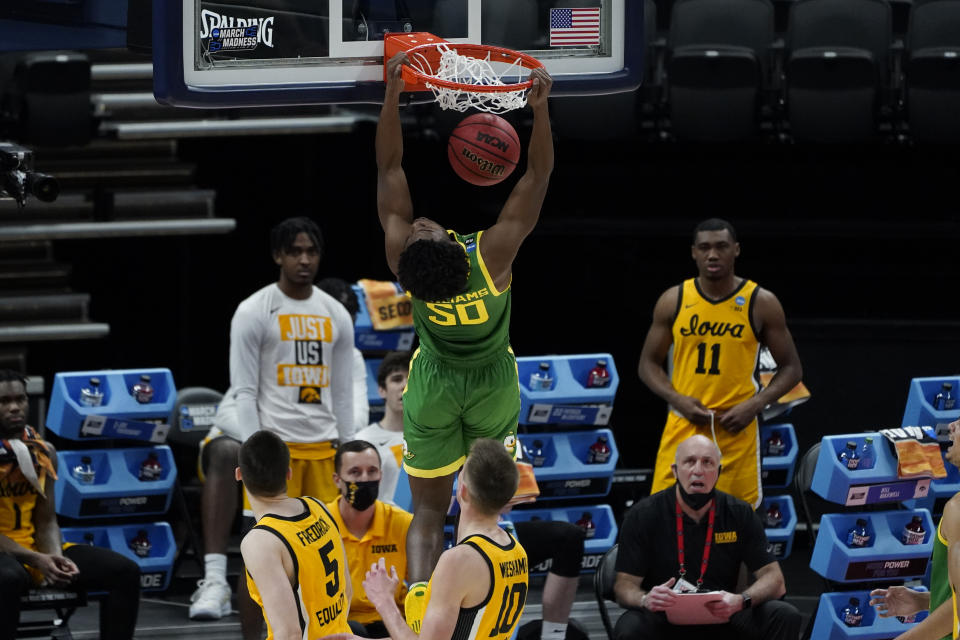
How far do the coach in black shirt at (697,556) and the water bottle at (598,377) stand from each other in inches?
45.7

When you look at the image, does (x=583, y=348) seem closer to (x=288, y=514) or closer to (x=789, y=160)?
(x=789, y=160)

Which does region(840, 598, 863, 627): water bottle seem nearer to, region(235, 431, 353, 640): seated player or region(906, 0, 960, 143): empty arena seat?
region(235, 431, 353, 640): seated player

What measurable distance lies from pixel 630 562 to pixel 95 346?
168 inches

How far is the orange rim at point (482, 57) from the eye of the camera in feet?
17.5

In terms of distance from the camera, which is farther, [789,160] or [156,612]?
[789,160]

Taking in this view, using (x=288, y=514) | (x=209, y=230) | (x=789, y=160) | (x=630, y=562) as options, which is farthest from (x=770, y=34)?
(x=288, y=514)

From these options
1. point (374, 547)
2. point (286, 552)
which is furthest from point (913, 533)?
point (286, 552)

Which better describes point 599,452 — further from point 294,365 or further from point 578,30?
point 578,30

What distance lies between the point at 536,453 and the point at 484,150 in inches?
113

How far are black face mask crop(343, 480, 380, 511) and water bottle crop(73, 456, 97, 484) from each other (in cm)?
177

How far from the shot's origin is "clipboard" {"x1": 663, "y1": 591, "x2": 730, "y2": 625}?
6.62 meters

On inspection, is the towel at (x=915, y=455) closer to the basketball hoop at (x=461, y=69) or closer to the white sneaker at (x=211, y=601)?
the basketball hoop at (x=461, y=69)

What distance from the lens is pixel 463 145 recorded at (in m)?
5.47

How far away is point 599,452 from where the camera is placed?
8117mm
